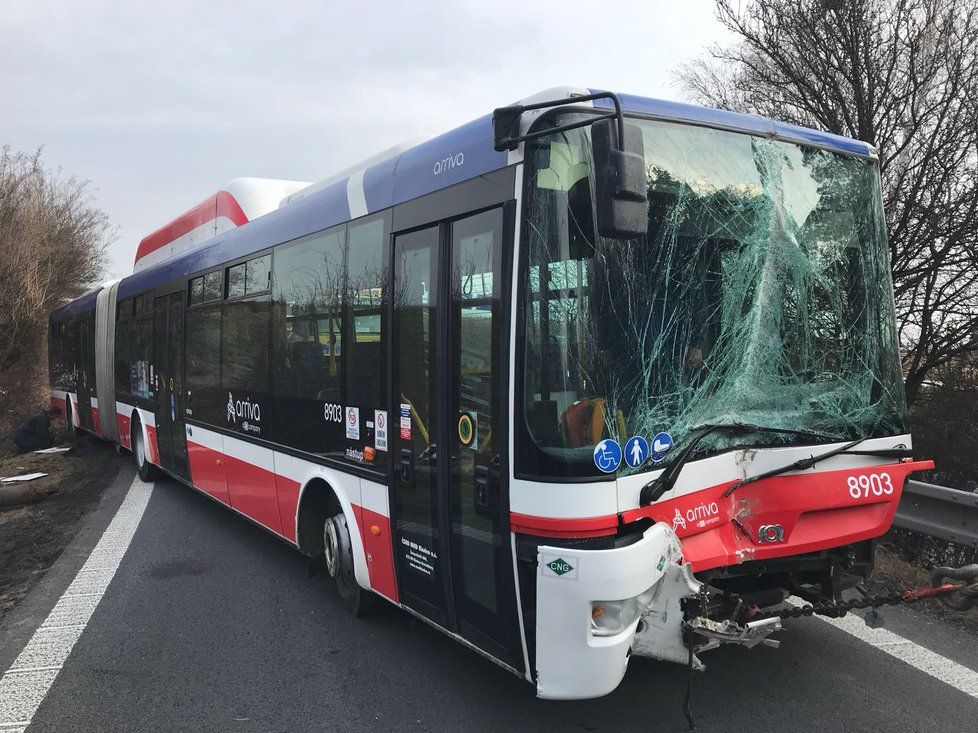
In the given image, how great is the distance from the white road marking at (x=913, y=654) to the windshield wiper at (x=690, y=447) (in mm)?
1380

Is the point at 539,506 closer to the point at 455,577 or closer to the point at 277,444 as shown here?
the point at 455,577

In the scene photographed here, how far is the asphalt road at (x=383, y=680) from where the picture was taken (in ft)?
12.4

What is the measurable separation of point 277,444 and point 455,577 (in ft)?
8.63

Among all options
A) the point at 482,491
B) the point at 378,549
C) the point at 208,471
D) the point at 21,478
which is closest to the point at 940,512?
the point at 482,491

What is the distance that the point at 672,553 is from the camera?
3.37m

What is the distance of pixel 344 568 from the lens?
17.5 feet

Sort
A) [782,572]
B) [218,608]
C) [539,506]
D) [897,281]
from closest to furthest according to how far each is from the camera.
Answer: [539,506]
[782,572]
[218,608]
[897,281]

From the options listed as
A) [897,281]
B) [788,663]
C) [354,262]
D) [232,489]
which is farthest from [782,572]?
[897,281]

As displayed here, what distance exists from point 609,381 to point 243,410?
4353 mm

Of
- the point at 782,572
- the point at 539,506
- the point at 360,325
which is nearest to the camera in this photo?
the point at 539,506

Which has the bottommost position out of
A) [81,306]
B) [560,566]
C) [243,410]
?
[560,566]

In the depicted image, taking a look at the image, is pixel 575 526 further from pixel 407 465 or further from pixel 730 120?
pixel 730 120

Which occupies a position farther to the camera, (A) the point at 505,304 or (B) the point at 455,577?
(B) the point at 455,577

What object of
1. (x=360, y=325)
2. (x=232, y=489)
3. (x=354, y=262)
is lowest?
(x=232, y=489)
